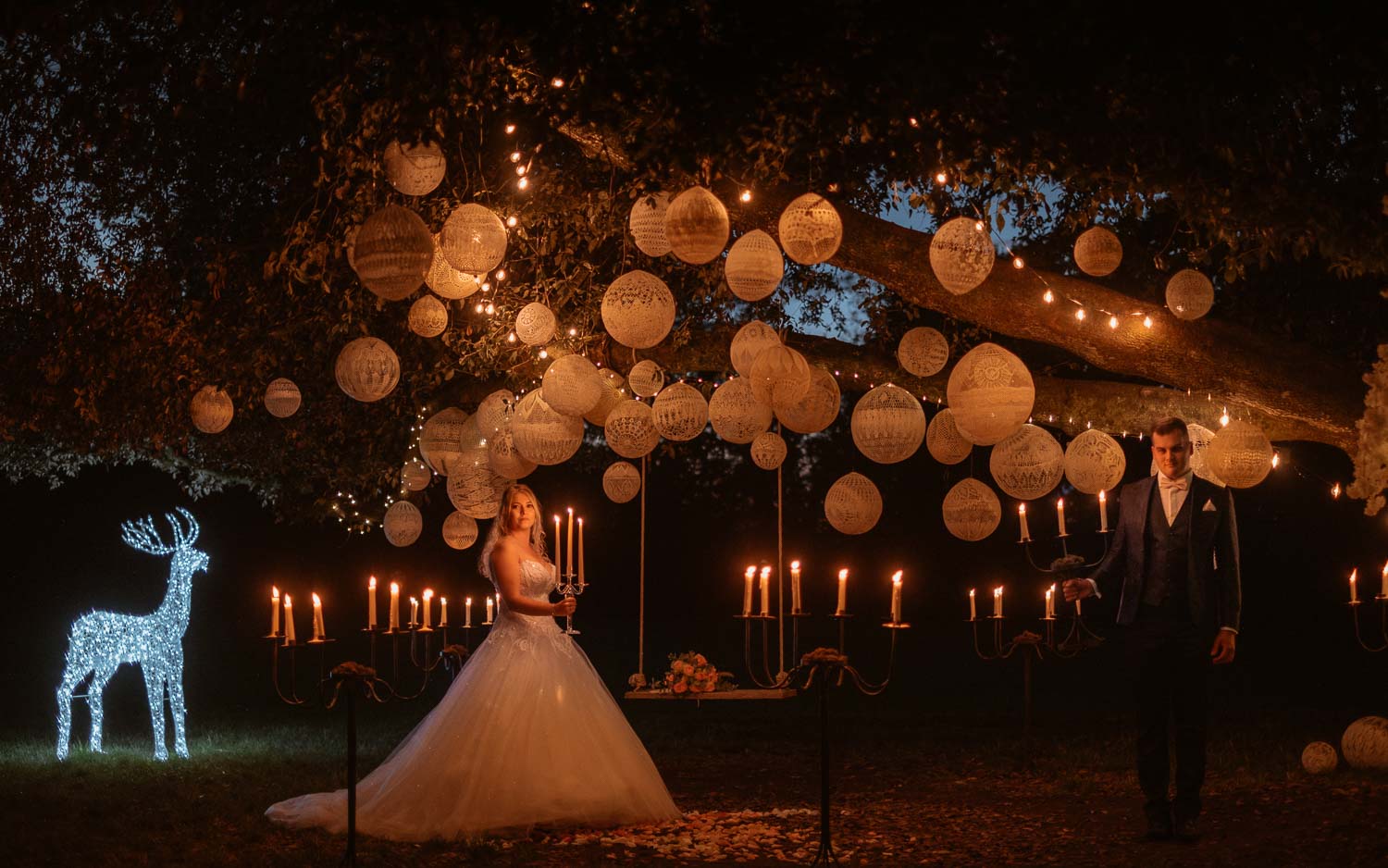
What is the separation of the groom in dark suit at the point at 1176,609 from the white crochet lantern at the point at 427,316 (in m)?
4.52

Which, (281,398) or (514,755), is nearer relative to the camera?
(514,755)

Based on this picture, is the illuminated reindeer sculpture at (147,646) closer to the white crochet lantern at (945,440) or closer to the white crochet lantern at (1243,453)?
the white crochet lantern at (945,440)

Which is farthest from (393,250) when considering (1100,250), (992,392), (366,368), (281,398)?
(1100,250)

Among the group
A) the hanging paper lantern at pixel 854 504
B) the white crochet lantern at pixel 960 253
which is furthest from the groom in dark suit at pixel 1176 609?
the hanging paper lantern at pixel 854 504

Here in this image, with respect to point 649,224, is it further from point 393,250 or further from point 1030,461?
point 1030,461

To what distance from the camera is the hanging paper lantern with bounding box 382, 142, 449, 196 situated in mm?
6980

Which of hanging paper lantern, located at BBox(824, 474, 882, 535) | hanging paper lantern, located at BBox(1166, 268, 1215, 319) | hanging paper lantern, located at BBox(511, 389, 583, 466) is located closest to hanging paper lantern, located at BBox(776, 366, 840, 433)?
hanging paper lantern, located at BBox(824, 474, 882, 535)

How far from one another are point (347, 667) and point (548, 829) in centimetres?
155

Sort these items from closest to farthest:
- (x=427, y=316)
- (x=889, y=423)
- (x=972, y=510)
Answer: (x=889, y=423), (x=427, y=316), (x=972, y=510)

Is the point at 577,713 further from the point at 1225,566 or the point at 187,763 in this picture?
the point at 187,763

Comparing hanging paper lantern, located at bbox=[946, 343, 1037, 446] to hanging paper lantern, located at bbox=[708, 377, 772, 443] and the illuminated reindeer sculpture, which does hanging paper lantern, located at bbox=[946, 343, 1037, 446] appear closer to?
hanging paper lantern, located at bbox=[708, 377, 772, 443]

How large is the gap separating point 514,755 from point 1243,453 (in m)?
4.23

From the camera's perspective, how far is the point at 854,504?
945cm

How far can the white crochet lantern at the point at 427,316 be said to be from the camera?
345 inches
